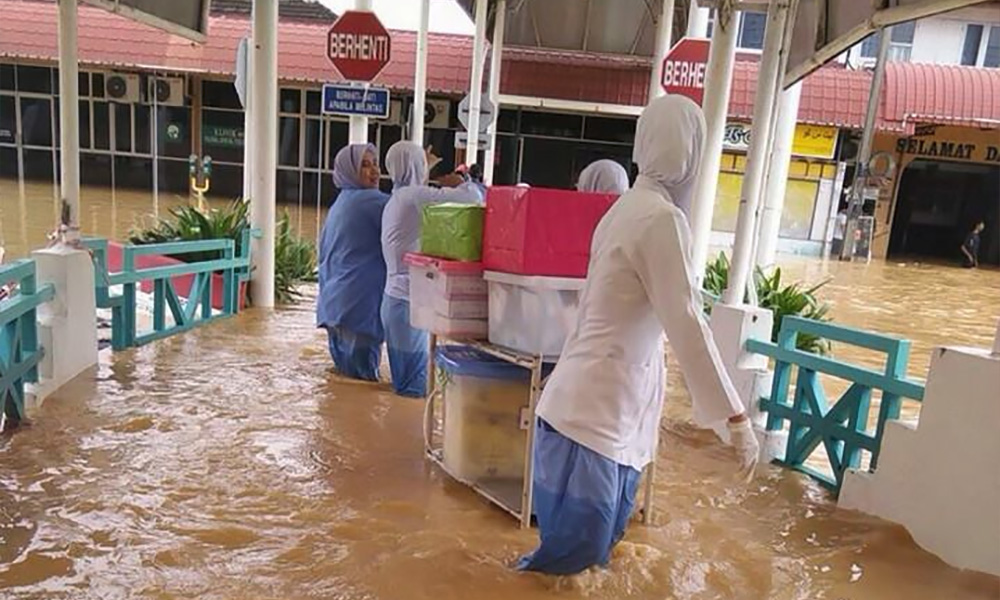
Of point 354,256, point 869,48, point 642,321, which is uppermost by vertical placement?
point 869,48

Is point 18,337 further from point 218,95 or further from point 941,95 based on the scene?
point 941,95

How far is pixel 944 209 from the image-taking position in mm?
18984

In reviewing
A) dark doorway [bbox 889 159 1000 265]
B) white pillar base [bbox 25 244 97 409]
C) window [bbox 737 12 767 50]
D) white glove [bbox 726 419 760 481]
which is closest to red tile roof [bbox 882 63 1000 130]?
dark doorway [bbox 889 159 1000 265]

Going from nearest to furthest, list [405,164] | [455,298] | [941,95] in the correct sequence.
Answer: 1. [455,298]
2. [405,164]
3. [941,95]

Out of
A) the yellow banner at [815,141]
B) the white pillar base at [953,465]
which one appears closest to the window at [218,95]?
the yellow banner at [815,141]

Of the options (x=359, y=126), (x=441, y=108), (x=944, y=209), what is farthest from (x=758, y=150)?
(x=944, y=209)

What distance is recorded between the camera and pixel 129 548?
3.07 metres

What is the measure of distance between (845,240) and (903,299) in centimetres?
493

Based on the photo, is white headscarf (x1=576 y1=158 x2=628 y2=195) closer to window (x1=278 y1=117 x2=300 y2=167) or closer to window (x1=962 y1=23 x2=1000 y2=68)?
window (x1=278 y1=117 x2=300 y2=167)

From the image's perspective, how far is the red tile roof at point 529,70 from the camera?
15500 mm

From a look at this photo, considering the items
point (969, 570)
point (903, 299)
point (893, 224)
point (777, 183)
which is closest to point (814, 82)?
point (893, 224)

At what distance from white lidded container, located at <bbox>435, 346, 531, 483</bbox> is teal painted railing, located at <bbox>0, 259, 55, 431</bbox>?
7.37ft

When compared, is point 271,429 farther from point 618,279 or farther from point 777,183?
point 777,183

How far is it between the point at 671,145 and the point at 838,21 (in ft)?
10.6
